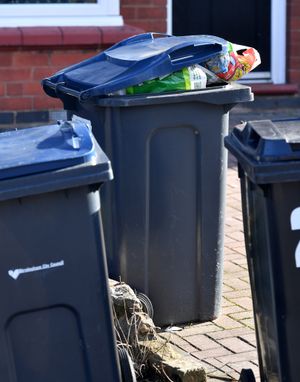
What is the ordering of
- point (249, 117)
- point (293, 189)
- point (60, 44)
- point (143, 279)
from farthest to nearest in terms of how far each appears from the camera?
point (249, 117) → point (60, 44) → point (143, 279) → point (293, 189)

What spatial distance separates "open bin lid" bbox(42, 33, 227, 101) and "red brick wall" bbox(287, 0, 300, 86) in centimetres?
466

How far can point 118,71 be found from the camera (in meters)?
5.07

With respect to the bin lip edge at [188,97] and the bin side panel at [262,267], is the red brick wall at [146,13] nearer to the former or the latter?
the bin lip edge at [188,97]

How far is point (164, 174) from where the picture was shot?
16.7ft

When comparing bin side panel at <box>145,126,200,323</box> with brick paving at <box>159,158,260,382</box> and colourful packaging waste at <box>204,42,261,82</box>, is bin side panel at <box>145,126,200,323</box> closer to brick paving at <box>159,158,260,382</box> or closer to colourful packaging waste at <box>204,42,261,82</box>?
brick paving at <box>159,158,260,382</box>

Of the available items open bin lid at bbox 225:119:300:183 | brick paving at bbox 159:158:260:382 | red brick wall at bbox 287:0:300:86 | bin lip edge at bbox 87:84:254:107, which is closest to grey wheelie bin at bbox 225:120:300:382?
open bin lid at bbox 225:119:300:183

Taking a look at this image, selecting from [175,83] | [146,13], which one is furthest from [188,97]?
[146,13]

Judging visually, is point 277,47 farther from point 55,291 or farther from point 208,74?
point 55,291

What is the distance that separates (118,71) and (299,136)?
1.45 m

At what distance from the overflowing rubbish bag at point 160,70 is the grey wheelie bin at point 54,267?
1.02m

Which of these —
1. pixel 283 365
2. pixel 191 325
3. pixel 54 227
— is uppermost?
pixel 54 227

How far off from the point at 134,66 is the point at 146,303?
1.16 metres

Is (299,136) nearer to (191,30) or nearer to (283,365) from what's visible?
(283,365)

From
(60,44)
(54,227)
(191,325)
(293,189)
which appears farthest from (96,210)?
(60,44)
